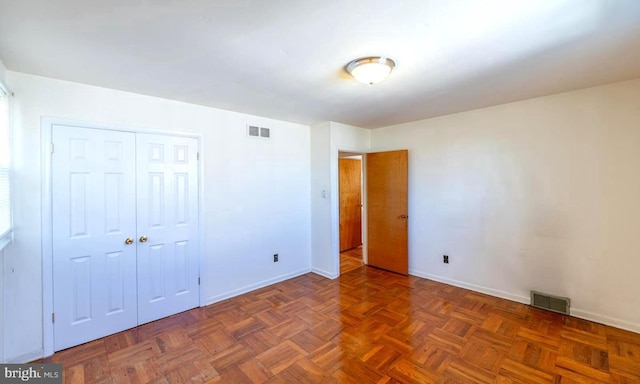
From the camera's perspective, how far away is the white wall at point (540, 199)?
2.53m

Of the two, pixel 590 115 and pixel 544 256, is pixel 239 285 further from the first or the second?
pixel 590 115

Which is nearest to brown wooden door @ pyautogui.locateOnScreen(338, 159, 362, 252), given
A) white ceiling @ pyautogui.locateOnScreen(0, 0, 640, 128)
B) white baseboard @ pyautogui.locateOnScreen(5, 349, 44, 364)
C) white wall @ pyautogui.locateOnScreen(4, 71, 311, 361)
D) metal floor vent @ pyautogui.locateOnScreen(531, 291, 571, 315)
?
white wall @ pyautogui.locateOnScreen(4, 71, 311, 361)

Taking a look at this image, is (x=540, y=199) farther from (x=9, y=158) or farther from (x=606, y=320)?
(x=9, y=158)

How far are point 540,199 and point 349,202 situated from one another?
333cm

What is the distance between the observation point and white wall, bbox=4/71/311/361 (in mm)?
2135

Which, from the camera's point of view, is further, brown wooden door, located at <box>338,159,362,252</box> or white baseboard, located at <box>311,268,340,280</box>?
brown wooden door, located at <box>338,159,362,252</box>

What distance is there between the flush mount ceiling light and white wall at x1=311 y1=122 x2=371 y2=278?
1870mm

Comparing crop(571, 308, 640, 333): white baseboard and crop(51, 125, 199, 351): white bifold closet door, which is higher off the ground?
crop(51, 125, 199, 351): white bifold closet door

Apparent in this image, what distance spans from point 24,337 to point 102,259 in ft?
2.42

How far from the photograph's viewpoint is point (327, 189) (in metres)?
3.95

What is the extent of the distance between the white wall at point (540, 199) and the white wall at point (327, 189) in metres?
1.17

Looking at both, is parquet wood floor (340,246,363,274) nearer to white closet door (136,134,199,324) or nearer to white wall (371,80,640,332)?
white wall (371,80,640,332)

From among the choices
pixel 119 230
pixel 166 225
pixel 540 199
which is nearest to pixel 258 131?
pixel 166 225

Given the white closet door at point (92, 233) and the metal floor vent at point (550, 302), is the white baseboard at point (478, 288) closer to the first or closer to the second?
the metal floor vent at point (550, 302)
